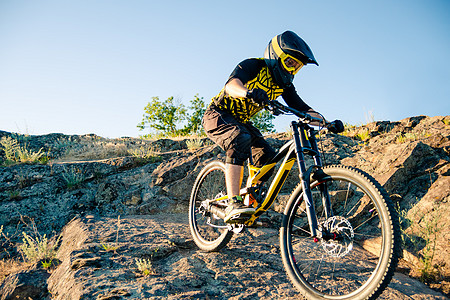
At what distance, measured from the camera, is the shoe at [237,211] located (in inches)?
138

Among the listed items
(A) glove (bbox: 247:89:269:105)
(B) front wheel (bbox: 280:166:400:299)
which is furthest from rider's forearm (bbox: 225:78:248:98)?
(B) front wheel (bbox: 280:166:400:299)

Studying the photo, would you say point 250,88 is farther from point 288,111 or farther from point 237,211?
point 237,211

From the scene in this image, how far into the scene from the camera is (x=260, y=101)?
3.04 metres

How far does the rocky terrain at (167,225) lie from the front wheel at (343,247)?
29 centimetres

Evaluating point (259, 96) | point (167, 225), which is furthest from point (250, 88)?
point (167, 225)

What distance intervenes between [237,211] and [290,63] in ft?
6.01

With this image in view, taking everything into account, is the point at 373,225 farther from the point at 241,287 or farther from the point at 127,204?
the point at 127,204

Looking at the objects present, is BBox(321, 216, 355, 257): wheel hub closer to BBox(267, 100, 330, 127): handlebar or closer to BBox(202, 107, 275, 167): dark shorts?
BBox(267, 100, 330, 127): handlebar

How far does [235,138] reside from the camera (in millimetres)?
3646

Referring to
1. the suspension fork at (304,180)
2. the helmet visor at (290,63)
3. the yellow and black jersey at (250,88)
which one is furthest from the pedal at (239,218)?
the helmet visor at (290,63)

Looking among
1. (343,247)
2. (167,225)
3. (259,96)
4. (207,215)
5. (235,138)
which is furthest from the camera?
(167,225)

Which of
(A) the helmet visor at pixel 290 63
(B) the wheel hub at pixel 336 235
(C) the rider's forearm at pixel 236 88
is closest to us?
(B) the wheel hub at pixel 336 235

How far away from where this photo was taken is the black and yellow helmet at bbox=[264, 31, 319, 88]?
133 inches

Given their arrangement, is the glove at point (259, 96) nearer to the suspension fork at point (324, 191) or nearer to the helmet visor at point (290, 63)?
the suspension fork at point (324, 191)
